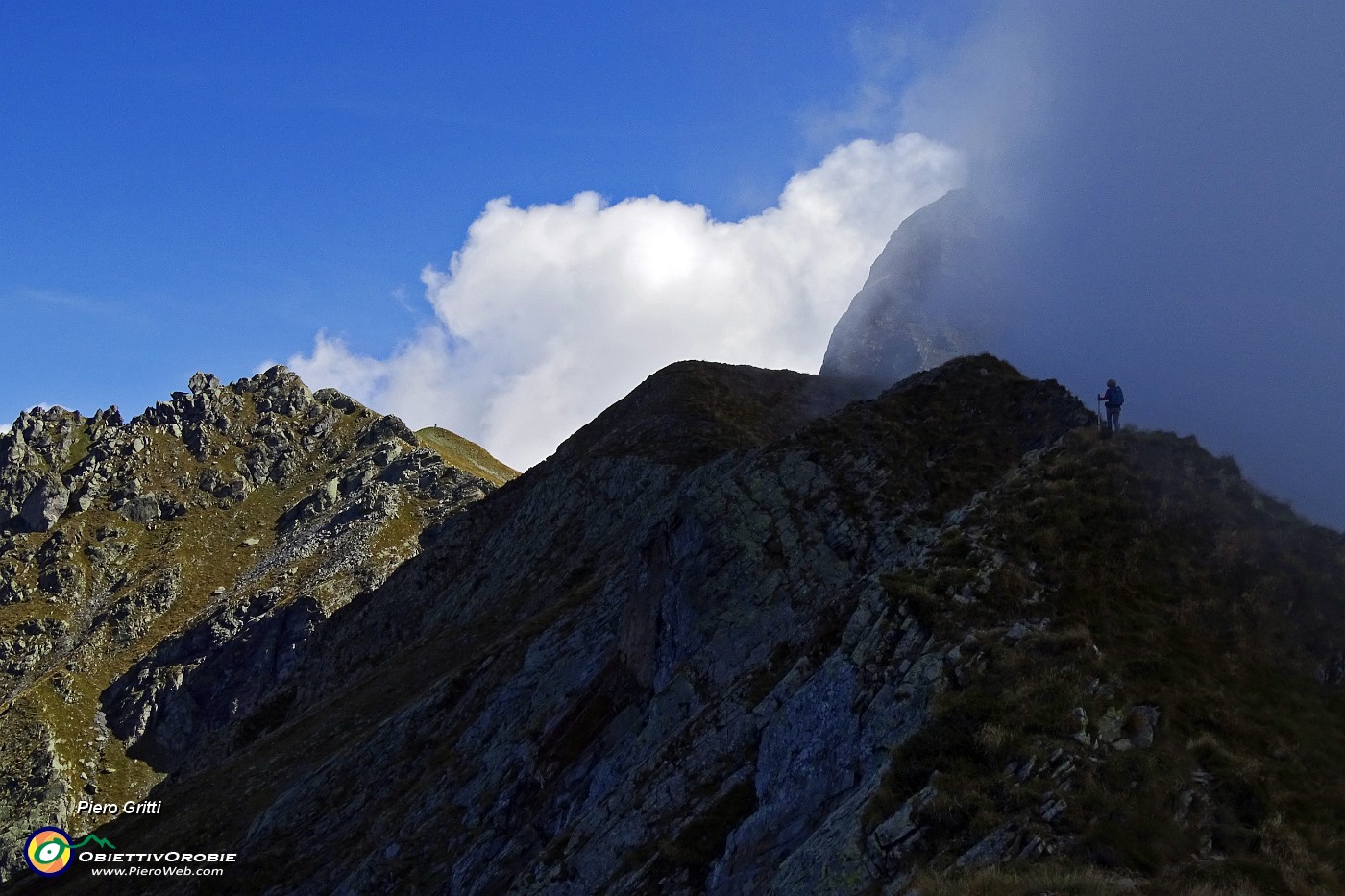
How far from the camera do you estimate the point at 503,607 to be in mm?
62375

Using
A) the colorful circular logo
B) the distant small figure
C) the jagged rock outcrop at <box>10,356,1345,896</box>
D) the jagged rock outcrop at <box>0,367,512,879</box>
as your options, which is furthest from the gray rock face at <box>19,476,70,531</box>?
the distant small figure

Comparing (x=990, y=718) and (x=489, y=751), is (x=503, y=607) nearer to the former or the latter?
(x=489, y=751)

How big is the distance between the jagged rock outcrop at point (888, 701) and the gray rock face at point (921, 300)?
48495mm

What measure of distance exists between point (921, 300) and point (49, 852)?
318 feet

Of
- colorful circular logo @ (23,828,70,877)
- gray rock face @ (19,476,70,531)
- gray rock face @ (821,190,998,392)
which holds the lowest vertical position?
colorful circular logo @ (23,828,70,877)

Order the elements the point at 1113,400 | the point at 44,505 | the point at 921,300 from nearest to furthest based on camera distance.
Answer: the point at 1113,400
the point at 921,300
the point at 44,505

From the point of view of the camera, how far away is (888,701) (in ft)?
63.2

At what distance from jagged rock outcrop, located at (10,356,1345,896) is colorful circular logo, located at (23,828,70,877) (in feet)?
20.8

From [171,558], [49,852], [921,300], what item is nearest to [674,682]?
[49,852]

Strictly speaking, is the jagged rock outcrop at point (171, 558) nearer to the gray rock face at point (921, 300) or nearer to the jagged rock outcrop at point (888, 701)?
the jagged rock outcrop at point (888, 701)

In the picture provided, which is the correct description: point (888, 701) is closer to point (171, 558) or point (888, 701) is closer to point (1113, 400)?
point (1113, 400)

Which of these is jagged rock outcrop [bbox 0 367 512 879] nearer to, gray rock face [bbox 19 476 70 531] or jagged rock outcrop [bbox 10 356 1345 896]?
gray rock face [bbox 19 476 70 531]

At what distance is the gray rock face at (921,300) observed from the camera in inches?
3767

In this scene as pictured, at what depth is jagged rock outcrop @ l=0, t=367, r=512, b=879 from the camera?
131250 millimetres
